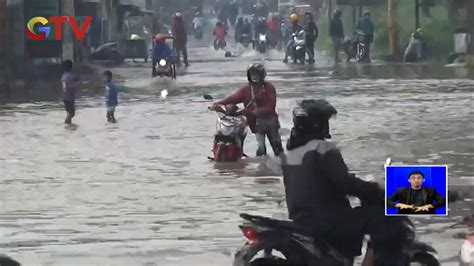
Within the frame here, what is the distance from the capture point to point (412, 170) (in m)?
6.56

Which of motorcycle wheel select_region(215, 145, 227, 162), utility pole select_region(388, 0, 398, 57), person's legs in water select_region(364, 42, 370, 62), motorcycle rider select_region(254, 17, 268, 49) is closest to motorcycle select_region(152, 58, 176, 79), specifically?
person's legs in water select_region(364, 42, 370, 62)

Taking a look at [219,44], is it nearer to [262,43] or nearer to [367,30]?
[262,43]

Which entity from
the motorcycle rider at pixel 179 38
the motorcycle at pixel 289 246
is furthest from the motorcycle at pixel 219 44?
the motorcycle at pixel 289 246

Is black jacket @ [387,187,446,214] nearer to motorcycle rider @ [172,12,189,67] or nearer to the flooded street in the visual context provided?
the flooded street

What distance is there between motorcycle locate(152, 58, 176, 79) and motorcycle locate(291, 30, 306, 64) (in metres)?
7.20

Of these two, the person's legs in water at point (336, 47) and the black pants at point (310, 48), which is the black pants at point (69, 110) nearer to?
the black pants at point (310, 48)

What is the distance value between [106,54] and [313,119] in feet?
108

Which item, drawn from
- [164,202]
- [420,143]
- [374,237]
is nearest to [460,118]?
[420,143]

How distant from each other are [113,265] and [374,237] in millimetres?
2706

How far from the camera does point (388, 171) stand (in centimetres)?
650

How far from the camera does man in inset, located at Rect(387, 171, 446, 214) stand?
657 centimetres

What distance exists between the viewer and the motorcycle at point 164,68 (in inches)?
1183

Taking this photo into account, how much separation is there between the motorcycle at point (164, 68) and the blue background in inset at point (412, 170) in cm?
2358

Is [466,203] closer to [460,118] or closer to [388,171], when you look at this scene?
[388,171]
